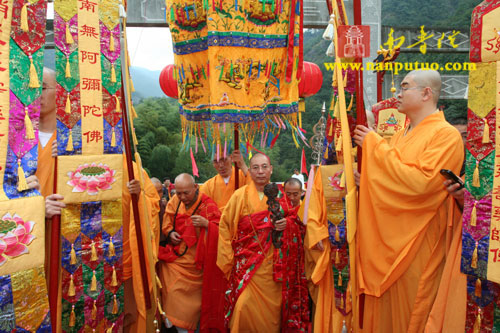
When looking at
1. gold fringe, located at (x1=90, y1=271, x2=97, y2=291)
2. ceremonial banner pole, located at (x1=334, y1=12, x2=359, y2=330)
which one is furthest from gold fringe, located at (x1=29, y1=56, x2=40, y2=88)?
ceremonial banner pole, located at (x1=334, y1=12, x2=359, y2=330)

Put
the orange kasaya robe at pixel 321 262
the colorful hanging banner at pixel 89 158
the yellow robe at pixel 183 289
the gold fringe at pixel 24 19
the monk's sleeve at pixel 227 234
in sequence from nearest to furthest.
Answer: the gold fringe at pixel 24 19, the colorful hanging banner at pixel 89 158, the orange kasaya robe at pixel 321 262, the monk's sleeve at pixel 227 234, the yellow robe at pixel 183 289

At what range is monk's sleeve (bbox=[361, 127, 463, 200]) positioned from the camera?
2.31 m

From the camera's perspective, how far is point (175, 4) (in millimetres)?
2955

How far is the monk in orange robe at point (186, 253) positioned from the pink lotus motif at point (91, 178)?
128 centimetres

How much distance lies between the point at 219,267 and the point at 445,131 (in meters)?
2.16

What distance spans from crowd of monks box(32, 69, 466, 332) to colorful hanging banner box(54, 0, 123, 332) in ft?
0.59

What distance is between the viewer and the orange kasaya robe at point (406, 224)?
7.73 ft

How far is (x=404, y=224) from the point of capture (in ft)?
7.99

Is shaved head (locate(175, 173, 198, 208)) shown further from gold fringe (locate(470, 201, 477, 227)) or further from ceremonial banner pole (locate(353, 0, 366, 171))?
gold fringe (locate(470, 201, 477, 227))

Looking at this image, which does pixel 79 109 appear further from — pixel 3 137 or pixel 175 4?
pixel 175 4

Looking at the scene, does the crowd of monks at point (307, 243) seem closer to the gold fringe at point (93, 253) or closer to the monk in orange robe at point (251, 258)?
the monk in orange robe at point (251, 258)

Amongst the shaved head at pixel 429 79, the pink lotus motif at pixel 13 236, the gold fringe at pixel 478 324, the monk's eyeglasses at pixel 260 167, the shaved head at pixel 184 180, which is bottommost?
the gold fringe at pixel 478 324

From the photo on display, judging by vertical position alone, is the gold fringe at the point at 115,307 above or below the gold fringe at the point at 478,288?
below

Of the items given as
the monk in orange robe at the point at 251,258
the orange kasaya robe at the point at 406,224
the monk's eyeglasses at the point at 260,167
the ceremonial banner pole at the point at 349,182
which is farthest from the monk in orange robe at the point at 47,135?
the orange kasaya robe at the point at 406,224
